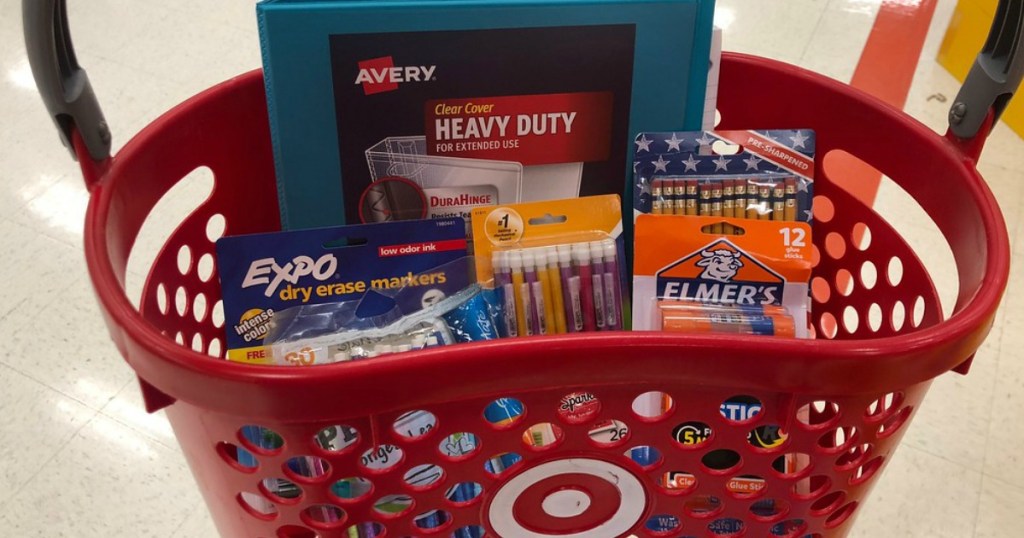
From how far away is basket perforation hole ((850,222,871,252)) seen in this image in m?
0.82

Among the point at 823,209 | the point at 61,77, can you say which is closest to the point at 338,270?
the point at 61,77

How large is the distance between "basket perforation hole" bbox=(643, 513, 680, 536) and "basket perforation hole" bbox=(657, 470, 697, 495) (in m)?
0.03

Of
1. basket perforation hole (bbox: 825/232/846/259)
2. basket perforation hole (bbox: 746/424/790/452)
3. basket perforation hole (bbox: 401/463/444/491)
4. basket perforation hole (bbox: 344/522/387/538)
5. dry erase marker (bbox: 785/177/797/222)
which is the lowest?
basket perforation hole (bbox: 344/522/387/538)

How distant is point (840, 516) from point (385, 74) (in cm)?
49

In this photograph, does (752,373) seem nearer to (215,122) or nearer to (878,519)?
(215,122)

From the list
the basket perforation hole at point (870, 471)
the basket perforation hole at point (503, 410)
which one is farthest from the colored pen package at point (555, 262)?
the basket perforation hole at point (870, 471)

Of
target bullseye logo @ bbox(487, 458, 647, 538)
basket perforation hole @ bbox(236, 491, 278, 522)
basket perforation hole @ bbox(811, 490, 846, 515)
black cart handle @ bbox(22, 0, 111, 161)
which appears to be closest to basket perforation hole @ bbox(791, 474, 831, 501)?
basket perforation hole @ bbox(811, 490, 846, 515)

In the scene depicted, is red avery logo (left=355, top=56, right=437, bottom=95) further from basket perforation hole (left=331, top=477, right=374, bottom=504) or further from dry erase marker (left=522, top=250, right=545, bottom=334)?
basket perforation hole (left=331, top=477, right=374, bottom=504)

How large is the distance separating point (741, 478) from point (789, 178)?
0.27 metres

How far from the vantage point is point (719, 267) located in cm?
70

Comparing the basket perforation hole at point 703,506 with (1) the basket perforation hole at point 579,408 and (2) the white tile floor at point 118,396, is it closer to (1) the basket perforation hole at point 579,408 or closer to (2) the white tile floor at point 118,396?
(1) the basket perforation hole at point 579,408

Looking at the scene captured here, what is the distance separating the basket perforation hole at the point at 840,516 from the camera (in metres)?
0.66

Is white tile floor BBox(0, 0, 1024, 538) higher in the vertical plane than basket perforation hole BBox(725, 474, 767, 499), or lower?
lower

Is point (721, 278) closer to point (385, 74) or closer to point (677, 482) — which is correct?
point (677, 482)
